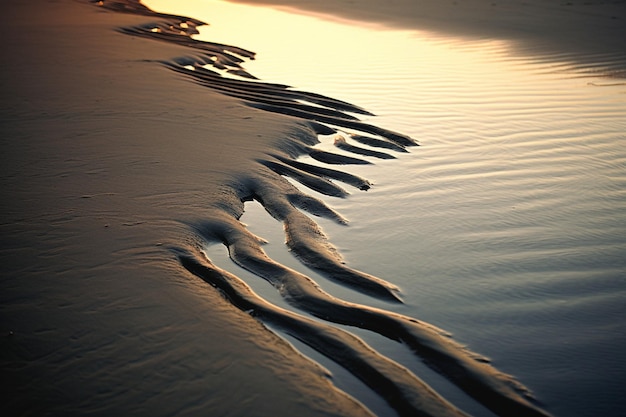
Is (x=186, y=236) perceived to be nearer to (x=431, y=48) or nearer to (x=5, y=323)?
(x=5, y=323)

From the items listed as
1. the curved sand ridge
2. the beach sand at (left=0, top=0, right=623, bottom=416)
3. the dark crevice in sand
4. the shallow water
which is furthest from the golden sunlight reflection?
the dark crevice in sand

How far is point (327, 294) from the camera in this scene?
2.50 metres

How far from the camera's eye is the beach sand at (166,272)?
75.4 inches

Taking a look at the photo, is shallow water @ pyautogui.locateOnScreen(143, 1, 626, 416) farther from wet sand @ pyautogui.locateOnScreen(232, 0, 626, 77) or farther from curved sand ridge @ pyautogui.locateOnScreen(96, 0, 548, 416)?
wet sand @ pyautogui.locateOnScreen(232, 0, 626, 77)

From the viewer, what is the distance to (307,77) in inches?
269

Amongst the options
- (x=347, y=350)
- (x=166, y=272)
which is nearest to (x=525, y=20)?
(x=166, y=272)

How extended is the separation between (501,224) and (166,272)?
1671mm

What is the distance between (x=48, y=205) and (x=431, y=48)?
6.87 metres

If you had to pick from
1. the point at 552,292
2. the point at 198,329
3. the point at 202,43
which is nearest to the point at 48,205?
the point at 198,329

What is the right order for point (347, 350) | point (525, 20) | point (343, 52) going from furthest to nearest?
point (525, 20) < point (343, 52) < point (347, 350)

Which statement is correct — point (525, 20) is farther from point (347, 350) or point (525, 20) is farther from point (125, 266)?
point (347, 350)

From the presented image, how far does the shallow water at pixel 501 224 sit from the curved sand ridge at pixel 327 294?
0.06 m

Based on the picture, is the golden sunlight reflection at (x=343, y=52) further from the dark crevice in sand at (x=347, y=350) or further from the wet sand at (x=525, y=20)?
the dark crevice in sand at (x=347, y=350)

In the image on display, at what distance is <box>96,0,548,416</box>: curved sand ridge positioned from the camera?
1966 mm
